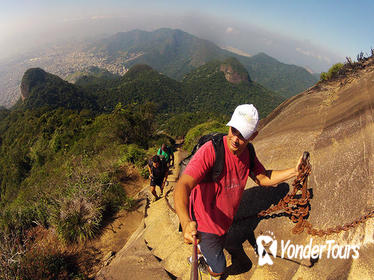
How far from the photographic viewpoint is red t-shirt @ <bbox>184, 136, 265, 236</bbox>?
2.08 metres

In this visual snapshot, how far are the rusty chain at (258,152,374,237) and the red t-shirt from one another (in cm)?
46

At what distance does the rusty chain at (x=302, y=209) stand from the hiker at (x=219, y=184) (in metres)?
0.11

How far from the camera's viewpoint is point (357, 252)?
84.5 inches

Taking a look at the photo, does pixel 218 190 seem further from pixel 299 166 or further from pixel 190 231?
pixel 299 166

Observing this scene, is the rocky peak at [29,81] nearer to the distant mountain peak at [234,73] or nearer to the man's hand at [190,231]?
the distant mountain peak at [234,73]

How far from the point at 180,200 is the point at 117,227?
415 cm

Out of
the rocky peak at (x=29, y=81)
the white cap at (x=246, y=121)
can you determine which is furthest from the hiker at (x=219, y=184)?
the rocky peak at (x=29, y=81)

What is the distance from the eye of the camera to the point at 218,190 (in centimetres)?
226

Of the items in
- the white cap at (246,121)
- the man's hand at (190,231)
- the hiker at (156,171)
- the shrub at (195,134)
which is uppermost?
the white cap at (246,121)

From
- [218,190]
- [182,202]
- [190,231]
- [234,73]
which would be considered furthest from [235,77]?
[190,231]

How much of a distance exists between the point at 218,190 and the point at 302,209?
1331 millimetres

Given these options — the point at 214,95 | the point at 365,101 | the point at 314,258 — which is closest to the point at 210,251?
the point at 314,258

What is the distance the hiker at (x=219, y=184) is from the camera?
1.88m

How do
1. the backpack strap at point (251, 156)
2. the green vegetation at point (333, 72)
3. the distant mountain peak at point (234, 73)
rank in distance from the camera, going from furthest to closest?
the distant mountain peak at point (234, 73), the green vegetation at point (333, 72), the backpack strap at point (251, 156)
